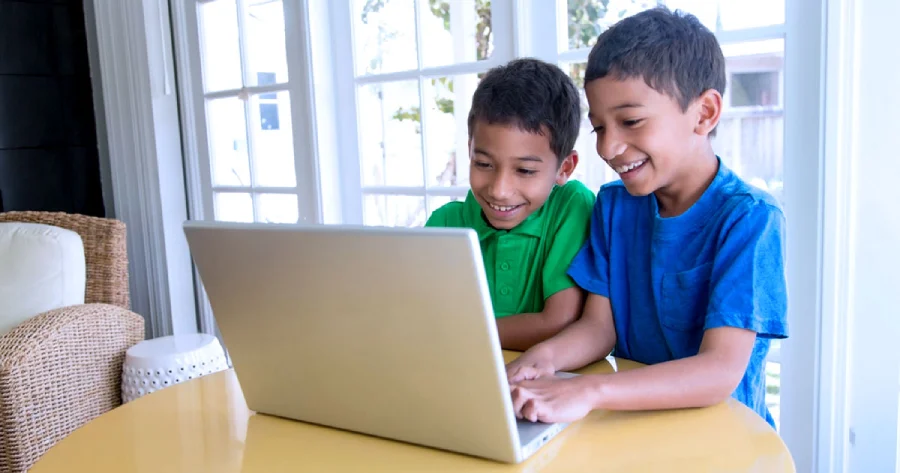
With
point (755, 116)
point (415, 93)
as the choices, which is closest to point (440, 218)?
point (755, 116)

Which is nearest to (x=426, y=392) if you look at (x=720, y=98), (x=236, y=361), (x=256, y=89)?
(x=236, y=361)

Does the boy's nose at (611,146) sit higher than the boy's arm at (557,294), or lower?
higher

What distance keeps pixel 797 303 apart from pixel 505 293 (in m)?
0.66

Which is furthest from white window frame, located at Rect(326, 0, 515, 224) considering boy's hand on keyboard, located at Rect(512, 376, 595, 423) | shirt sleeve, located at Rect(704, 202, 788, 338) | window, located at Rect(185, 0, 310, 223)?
boy's hand on keyboard, located at Rect(512, 376, 595, 423)

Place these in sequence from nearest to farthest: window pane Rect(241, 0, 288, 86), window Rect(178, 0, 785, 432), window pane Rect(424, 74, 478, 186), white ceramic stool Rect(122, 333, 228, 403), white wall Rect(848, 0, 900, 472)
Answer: white wall Rect(848, 0, 900, 472) → window Rect(178, 0, 785, 432) → white ceramic stool Rect(122, 333, 228, 403) → window pane Rect(424, 74, 478, 186) → window pane Rect(241, 0, 288, 86)

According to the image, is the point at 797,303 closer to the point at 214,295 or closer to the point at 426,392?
the point at 426,392

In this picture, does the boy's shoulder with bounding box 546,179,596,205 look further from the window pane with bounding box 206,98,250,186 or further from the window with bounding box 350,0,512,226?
the window pane with bounding box 206,98,250,186

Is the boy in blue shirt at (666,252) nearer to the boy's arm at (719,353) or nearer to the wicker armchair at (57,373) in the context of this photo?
the boy's arm at (719,353)

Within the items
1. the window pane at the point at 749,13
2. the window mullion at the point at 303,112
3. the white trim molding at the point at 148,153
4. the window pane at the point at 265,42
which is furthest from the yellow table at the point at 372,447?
the white trim molding at the point at 148,153

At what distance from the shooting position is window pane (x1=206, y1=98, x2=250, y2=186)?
278 cm

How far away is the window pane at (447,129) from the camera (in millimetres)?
2145

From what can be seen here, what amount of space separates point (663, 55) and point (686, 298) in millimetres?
333

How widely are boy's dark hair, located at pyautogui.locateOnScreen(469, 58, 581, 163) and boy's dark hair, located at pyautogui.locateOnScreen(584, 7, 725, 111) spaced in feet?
0.44

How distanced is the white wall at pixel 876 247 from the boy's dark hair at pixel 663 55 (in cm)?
49
